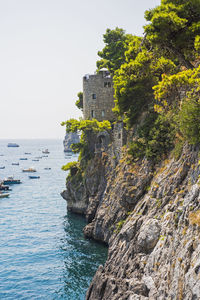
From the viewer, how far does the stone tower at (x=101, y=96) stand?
44.8 m

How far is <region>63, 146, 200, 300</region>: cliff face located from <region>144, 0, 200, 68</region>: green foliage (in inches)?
356

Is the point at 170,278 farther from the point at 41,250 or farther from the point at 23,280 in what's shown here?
the point at 41,250

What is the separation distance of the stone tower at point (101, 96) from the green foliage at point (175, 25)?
21.1 m

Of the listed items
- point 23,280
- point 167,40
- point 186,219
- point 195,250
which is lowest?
point 23,280

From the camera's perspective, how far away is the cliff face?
14.2 metres

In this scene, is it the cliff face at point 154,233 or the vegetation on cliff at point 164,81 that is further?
the vegetation on cliff at point 164,81

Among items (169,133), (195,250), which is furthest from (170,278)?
(169,133)

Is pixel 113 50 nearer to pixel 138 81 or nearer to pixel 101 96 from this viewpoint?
pixel 101 96

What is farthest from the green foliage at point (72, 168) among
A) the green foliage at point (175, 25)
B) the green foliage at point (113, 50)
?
the green foliage at point (175, 25)

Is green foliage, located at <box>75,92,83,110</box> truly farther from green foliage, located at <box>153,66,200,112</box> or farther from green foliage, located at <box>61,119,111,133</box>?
green foliage, located at <box>153,66,200,112</box>

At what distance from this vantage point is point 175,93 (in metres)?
23.8

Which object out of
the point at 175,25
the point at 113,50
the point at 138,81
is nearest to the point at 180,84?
the point at 175,25

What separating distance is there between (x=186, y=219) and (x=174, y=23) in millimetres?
14972

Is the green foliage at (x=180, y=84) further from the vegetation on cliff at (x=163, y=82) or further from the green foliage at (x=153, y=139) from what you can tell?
the green foliage at (x=153, y=139)
